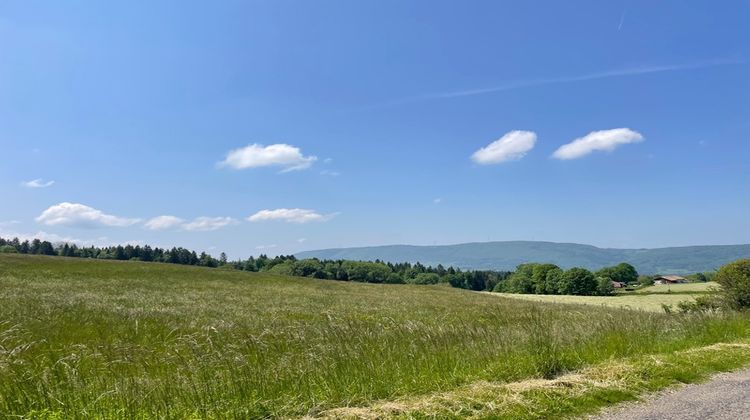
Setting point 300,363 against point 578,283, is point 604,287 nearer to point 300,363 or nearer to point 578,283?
point 578,283

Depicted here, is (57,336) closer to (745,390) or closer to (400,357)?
(400,357)

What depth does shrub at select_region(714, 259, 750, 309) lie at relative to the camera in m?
20.9

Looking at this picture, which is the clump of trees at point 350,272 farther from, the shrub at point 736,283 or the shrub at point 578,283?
the shrub at point 736,283

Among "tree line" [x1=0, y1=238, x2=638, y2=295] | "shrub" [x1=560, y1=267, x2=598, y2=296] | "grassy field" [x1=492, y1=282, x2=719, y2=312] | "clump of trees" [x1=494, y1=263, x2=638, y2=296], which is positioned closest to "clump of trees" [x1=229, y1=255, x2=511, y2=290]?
"tree line" [x1=0, y1=238, x2=638, y2=295]

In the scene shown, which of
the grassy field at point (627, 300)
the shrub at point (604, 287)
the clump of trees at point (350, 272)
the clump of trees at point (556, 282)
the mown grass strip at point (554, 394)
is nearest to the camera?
the mown grass strip at point (554, 394)

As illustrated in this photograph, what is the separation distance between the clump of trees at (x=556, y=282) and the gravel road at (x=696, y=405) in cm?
10894

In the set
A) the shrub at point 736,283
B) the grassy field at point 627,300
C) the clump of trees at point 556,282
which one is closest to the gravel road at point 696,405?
the shrub at point 736,283

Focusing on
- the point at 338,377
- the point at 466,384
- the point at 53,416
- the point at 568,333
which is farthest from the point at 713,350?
the point at 53,416

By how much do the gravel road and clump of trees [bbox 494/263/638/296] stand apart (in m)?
109

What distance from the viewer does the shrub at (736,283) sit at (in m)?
20.9

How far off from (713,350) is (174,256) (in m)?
153

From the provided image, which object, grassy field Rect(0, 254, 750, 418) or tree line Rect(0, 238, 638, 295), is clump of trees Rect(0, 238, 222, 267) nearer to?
tree line Rect(0, 238, 638, 295)

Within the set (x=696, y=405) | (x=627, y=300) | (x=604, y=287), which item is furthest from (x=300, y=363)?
(x=604, y=287)

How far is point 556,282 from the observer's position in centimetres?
11381
